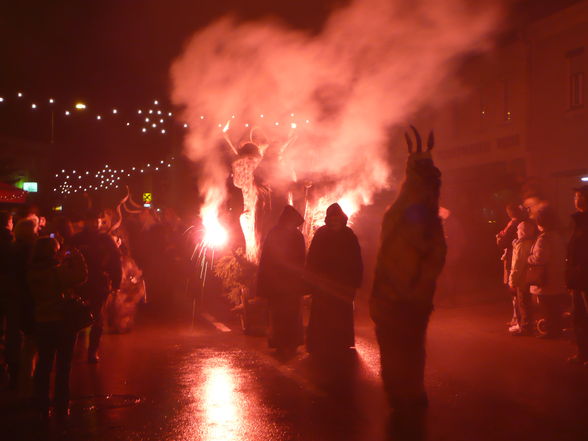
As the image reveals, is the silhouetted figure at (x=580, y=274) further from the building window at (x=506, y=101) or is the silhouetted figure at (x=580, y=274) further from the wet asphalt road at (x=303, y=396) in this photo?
the building window at (x=506, y=101)

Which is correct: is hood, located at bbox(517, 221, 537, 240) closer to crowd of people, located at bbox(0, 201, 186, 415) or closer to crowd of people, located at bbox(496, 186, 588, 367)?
crowd of people, located at bbox(496, 186, 588, 367)

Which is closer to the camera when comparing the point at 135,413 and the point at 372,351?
the point at 135,413

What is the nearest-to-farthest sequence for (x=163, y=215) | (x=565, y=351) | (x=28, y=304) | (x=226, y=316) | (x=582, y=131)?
(x=28, y=304) → (x=565, y=351) → (x=226, y=316) → (x=163, y=215) → (x=582, y=131)

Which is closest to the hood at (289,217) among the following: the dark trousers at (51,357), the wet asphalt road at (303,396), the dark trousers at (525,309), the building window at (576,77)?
the wet asphalt road at (303,396)

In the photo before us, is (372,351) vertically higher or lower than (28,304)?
lower

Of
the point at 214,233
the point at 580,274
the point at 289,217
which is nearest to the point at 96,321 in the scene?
the point at 289,217

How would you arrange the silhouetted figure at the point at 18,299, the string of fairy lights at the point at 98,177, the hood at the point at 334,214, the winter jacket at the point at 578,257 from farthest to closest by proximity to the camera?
the string of fairy lights at the point at 98,177 < the hood at the point at 334,214 < the winter jacket at the point at 578,257 < the silhouetted figure at the point at 18,299

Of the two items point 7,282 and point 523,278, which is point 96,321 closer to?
point 7,282

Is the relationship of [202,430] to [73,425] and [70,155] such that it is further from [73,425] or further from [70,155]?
[70,155]

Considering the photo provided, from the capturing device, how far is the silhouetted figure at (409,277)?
6637mm

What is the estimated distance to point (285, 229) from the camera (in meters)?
10.5

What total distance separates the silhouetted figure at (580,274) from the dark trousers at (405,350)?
110 inches

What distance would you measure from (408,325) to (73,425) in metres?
3.04

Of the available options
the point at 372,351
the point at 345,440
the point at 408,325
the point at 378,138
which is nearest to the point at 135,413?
the point at 345,440
